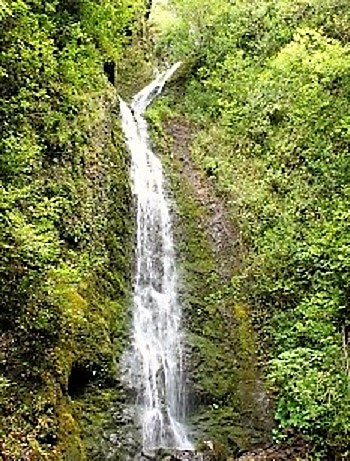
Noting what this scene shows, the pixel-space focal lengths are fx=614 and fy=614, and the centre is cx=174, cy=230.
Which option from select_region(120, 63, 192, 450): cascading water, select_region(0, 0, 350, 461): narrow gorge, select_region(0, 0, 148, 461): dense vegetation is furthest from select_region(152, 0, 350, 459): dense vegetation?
select_region(0, 0, 148, 461): dense vegetation

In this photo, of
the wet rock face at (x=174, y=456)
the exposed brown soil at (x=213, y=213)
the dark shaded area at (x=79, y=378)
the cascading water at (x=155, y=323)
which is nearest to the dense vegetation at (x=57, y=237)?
the dark shaded area at (x=79, y=378)

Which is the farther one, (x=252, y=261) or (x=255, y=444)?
(x=252, y=261)

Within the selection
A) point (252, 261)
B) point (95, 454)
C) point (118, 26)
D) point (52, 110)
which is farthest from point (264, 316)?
point (118, 26)

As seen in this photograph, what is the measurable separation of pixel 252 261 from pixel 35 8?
5.64m

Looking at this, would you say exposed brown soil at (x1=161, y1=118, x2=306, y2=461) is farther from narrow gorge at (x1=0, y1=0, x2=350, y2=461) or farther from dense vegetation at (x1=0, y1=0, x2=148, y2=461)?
dense vegetation at (x1=0, y1=0, x2=148, y2=461)

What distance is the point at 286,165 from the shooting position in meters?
12.4

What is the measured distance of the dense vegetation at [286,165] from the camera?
777 centimetres

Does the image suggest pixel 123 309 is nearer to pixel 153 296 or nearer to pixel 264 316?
pixel 153 296

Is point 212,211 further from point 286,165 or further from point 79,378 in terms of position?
point 79,378

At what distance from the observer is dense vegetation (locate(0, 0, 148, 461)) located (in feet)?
21.4

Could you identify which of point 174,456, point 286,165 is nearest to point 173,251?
point 286,165

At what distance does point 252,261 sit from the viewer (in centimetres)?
1109

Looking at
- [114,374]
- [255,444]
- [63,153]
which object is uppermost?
[63,153]

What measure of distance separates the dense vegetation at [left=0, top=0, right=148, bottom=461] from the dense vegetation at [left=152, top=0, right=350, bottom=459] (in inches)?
96.5
